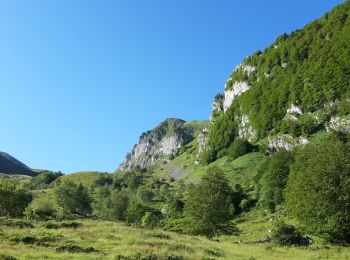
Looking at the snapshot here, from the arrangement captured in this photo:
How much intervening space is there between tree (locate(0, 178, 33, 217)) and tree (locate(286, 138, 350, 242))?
66.5m

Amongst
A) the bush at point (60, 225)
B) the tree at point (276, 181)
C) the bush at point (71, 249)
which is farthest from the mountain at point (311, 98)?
the bush at point (71, 249)

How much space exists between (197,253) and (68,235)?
48.0 ft

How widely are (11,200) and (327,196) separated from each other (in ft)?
238

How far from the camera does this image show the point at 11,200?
91.4 metres

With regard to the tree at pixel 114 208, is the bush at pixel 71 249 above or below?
below

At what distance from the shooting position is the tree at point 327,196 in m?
47.6

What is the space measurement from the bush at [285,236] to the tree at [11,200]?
64.1 m

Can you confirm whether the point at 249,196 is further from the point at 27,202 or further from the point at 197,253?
the point at 197,253

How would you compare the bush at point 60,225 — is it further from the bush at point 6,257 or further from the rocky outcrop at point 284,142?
the rocky outcrop at point 284,142

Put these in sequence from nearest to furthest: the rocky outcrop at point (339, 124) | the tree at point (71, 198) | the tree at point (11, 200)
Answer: the tree at point (11, 200) < the tree at point (71, 198) < the rocky outcrop at point (339, 124)

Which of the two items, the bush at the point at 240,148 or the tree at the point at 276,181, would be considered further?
the bush at the point at 240,148

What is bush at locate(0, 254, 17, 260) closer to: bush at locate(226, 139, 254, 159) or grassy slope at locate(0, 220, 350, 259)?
grassy slope at locate(0, 220, 350, 259)

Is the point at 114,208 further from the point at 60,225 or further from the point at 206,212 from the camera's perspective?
the point at 60,225

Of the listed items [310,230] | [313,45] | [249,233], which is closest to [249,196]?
[249,233]
